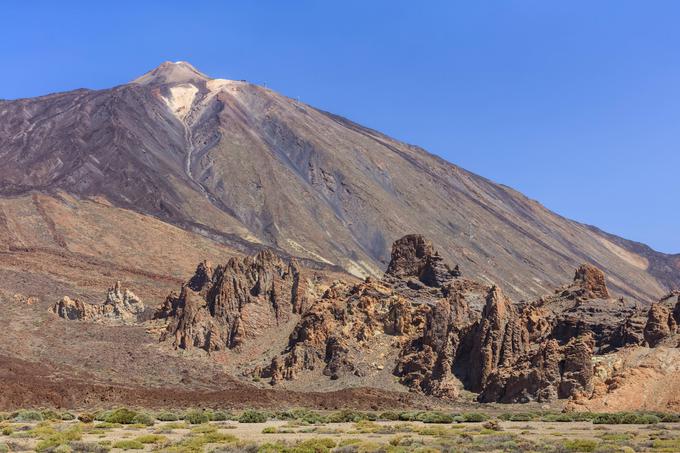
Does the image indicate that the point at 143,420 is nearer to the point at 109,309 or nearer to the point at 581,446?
the point at 581,446

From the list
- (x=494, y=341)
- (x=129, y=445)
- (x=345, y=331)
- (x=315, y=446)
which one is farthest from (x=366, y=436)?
(x=345, y=331)

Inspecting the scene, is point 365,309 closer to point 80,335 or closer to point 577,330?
point 577,330

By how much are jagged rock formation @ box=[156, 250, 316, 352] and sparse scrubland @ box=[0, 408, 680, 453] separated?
29.1 metres

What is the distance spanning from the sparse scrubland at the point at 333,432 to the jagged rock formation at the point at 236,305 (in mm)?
29082

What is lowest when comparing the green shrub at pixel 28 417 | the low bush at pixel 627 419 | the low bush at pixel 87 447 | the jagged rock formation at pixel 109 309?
the green shrub at pixel 28 417

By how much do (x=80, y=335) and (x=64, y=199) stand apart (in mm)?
87491

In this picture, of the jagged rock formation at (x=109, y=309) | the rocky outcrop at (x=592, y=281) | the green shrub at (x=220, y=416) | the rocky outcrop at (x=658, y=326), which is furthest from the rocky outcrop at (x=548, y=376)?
the jagged rock formation at (x=109, y=309)

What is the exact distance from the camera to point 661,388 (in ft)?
169

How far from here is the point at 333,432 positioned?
A: 39.7 metres

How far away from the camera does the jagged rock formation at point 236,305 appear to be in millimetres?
80938

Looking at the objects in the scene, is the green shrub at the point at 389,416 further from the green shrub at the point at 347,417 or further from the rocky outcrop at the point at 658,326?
the rocky outcrop at the point at 658,326

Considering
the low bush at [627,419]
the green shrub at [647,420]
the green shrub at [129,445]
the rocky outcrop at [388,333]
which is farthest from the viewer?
the rocky outcrop at [388,333]

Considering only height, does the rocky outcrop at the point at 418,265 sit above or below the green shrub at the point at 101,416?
above

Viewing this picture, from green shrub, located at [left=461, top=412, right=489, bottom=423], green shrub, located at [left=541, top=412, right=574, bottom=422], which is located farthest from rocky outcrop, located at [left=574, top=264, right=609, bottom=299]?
green shrub, located at [left=461, top=412, right=489, bottom=423]
